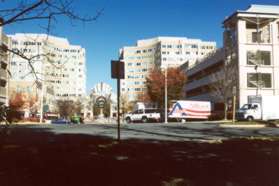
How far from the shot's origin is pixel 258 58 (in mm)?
55344

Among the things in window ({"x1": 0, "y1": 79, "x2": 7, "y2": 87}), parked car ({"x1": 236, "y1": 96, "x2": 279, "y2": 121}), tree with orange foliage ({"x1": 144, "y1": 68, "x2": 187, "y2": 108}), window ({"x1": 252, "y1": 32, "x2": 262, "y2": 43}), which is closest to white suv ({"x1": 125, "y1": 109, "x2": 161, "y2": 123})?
parked car ({"x1": 236, "y1": 96, "x2": 279, "y2": 121})

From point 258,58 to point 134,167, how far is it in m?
51.4

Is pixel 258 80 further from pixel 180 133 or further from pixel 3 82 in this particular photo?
pixel 180 133

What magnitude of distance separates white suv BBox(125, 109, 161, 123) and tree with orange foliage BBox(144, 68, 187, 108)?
1577 centimetres

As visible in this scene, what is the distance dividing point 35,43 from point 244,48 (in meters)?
50.6

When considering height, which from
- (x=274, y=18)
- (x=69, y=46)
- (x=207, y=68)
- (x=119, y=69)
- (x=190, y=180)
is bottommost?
(x=190, y=180)

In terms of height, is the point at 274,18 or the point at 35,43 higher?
the point at 274,18

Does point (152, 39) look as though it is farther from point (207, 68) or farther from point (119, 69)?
point (119, 69)

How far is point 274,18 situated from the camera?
56719mm

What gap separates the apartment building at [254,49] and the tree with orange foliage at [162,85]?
1393 cm

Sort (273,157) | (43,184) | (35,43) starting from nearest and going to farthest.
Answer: (43,184) → (35,43) → (273,157)

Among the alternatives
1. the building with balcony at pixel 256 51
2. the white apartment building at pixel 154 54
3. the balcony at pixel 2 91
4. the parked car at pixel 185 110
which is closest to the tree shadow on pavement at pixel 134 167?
the parked car at pixel 185 110

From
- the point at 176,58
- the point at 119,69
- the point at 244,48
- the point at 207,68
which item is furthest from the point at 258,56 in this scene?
the point at 176,58

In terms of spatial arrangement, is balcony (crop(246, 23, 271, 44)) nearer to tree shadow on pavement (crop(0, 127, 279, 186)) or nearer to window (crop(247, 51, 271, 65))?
window (crop(247, 51, 271, 65))
